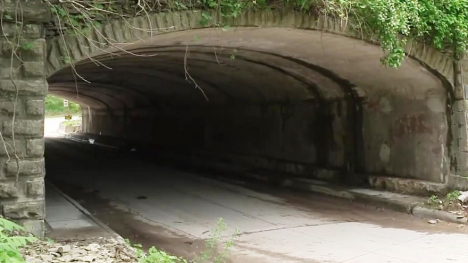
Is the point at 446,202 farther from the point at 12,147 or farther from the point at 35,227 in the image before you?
the point at 12,147

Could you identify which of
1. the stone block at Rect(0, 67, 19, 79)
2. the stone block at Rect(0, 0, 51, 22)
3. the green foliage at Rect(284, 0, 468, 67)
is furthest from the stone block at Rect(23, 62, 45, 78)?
the green foliage at Rect(284, 0, 468, 67)

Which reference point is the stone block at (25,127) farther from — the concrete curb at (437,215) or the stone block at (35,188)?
the concrete curb at (437,215)

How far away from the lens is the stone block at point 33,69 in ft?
19.7

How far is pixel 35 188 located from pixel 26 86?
1.25 m

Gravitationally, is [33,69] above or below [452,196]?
above

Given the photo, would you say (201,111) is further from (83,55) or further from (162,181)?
(83,55)

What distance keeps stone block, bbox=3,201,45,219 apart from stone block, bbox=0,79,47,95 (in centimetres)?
136

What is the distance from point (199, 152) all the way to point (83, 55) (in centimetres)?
1205

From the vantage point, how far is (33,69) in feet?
19.8

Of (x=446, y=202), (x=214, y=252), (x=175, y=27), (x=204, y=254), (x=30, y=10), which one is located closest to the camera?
(x=30, y=10)

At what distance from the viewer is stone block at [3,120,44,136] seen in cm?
595

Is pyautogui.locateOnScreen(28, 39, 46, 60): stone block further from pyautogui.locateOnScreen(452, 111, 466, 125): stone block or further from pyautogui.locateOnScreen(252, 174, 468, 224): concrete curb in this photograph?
pyautogui.locateOnScreen(452, 111, 466, 125): stone block

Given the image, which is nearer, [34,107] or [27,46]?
[27,46]

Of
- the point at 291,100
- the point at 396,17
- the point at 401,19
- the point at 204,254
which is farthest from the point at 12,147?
the point at 291,100
